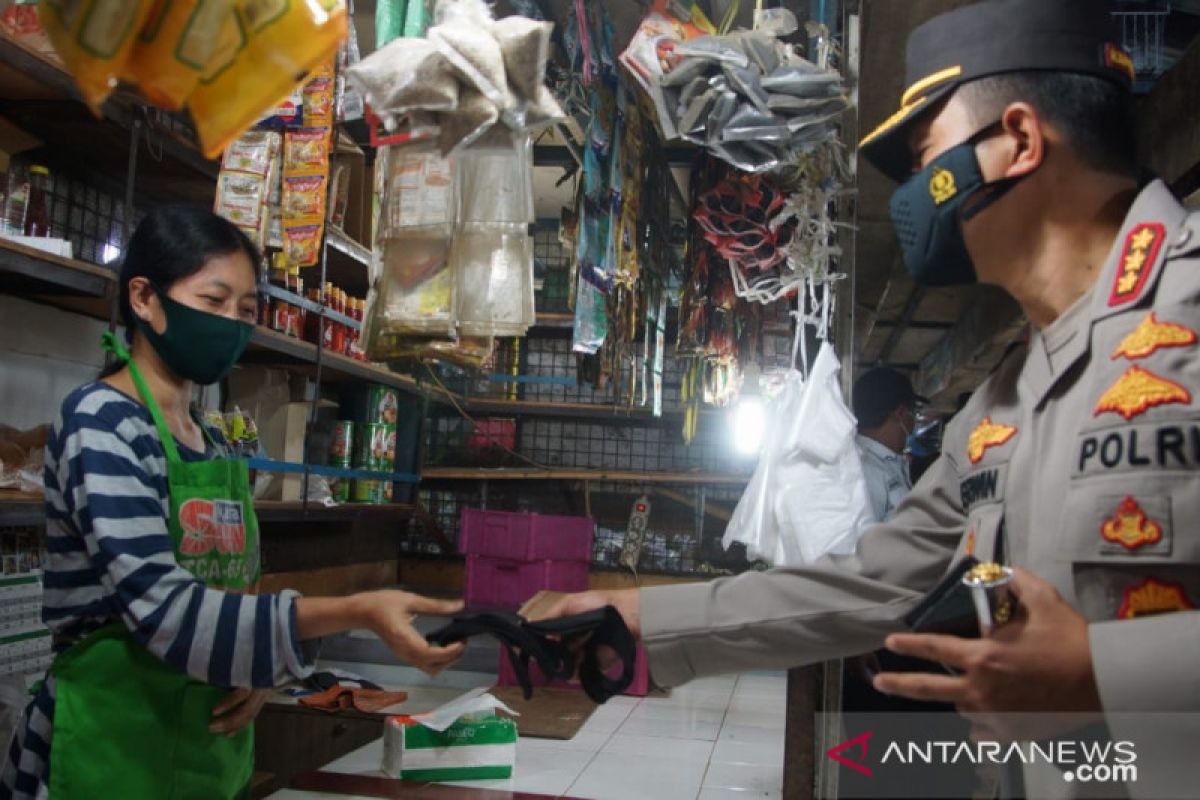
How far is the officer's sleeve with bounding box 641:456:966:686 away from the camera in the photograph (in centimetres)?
140

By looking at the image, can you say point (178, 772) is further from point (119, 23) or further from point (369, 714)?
point (369, 714)

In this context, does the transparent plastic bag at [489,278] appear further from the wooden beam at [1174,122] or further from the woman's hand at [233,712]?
the wooden beam at [1174,122]

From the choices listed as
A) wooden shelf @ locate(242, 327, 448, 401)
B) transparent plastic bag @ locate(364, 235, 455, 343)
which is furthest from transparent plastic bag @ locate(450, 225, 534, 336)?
wooden shelf @ locate(242, 327, 448, 401)

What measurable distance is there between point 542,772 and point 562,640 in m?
2.02

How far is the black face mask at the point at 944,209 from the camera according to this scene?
1.27 metres

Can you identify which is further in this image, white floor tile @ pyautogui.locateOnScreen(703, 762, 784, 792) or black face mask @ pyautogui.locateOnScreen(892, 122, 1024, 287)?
white floor tile @ pyautogui.locateOnScreen(703, 762, 784, 792)

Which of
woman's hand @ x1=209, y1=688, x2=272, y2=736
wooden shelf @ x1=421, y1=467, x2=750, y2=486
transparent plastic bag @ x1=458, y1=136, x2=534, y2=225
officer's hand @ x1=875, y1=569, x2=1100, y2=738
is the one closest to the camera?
officer's hand @ x1=875, y1=569, x2=1100, y2=738

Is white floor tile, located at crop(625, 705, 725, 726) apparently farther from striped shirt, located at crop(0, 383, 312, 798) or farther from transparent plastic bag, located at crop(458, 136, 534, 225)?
striped shirt, located at crop(0, 383, 312, 798)

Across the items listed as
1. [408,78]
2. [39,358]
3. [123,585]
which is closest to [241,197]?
[39,358]

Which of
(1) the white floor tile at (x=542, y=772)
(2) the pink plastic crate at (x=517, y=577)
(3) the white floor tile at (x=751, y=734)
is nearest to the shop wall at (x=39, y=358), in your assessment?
(1) the white floor tile at (x=542, y=772)

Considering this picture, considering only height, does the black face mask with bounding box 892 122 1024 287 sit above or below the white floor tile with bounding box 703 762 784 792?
above

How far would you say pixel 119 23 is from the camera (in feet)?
4.15

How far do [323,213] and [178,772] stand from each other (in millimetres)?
2251

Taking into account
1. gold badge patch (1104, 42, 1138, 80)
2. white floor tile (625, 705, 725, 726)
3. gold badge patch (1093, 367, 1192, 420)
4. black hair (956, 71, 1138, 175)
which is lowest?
white floor tile (625, 705, 725, 726)
